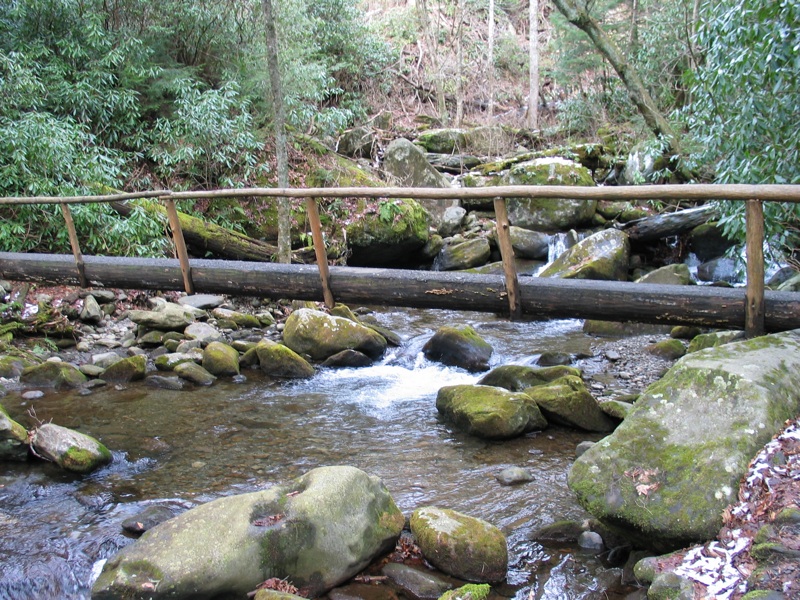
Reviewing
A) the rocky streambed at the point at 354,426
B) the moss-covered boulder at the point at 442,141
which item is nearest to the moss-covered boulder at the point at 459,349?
the rocky streambed at the point at 354,426

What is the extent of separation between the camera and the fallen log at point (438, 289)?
4477 mm

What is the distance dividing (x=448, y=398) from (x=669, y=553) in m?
2.95

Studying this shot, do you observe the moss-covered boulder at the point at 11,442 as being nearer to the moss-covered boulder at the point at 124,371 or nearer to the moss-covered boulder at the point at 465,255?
the moss-covered boulder at the point at 124,371

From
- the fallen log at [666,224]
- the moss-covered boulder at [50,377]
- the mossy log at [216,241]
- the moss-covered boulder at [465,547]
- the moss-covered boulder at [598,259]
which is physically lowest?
the moss-covered boulder at [465,547]

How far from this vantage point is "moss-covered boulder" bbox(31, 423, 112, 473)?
15.4 feet

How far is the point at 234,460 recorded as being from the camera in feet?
16.7

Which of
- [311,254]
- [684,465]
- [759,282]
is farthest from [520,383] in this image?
[311,254]

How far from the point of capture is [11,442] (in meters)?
4.82

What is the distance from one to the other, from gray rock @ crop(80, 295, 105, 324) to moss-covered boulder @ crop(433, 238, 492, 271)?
19.2 feet

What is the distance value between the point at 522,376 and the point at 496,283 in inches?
79.0

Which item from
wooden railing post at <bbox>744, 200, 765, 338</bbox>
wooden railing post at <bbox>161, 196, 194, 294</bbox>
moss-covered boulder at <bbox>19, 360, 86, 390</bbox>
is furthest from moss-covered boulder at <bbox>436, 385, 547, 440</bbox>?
moss-covered boulder at <bbox>19, 360, 86, 390</bbox>

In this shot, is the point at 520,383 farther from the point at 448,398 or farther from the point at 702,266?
the point at 702,266

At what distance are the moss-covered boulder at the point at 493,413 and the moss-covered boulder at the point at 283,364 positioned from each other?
2123 mm

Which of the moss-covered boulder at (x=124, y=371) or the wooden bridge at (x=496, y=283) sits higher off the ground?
the wooden bridge at (x=496, y=283)
